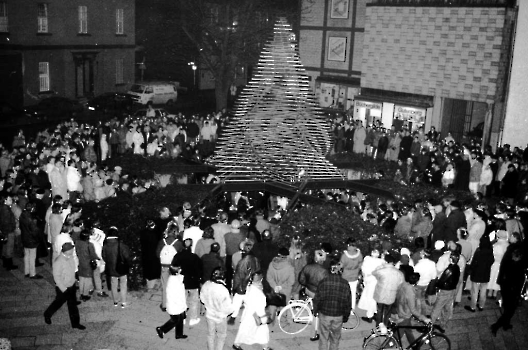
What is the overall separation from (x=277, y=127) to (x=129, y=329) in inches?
253

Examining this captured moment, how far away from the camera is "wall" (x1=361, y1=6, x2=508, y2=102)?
2412 cm

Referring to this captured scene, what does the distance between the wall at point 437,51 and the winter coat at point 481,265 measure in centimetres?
1553

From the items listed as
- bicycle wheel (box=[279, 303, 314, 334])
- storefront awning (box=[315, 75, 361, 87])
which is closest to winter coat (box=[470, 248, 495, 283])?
bicycle wheel (box=[279, 303, 314, 334])

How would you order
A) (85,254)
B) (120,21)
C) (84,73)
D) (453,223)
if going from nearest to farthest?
(85,254), (453,223), (84,73), (120,21)

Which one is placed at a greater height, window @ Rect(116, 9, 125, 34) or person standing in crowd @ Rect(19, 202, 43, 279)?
window @ Rect(116, 9, 125, 34)

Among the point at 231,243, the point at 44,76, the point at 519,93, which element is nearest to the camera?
the point at 231,243

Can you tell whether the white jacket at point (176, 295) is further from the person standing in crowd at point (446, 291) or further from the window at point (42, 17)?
the window at point (42, 17)

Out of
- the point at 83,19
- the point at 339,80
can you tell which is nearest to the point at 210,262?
the point at 339,80

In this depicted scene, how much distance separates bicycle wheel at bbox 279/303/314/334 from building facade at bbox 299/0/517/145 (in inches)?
684

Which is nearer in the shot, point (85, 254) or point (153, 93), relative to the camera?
point (85, 254)

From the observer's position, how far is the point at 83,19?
36.7 metres

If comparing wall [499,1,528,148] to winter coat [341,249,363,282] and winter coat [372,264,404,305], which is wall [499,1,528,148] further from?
winter coat [372,264,404,305]

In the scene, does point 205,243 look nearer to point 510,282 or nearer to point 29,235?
point 29,235

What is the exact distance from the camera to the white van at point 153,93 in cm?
3778
